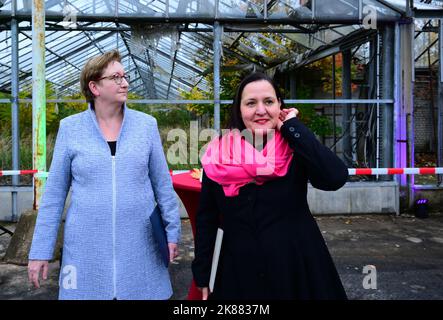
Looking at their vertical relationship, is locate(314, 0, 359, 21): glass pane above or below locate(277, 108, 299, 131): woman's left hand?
above

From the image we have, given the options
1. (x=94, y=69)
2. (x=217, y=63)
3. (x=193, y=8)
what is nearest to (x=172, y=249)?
(x=94, y=69)

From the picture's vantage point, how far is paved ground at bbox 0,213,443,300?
160 inches

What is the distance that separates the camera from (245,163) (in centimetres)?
180

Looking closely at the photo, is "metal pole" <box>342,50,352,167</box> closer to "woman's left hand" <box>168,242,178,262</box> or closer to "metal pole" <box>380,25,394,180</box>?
"metal pole" <box>380,25,394,180</box>

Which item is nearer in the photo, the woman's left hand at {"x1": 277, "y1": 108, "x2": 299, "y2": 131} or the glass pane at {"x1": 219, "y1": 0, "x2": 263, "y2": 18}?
the woman's left hand at {"x1": 277, "y1": 108, "x2": 299, "y2": 131}

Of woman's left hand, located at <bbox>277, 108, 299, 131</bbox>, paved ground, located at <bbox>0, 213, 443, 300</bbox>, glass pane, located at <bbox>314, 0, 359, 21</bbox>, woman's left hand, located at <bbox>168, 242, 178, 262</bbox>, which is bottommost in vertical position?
paved ground, located at <bbox>0, 213, 443, 300</bbox>

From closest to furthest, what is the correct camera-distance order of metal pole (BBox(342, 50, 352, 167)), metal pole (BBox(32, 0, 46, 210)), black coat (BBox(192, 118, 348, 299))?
black coat (BBox(192, 118, 348, 299))
metal pole (BBox(32, 0, 46, 210))
metal pole (BBox(342, 50, 352, 167))

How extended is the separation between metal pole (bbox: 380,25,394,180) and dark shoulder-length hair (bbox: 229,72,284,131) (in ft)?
21.5

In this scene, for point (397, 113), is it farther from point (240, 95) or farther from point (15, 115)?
point (240, 95)

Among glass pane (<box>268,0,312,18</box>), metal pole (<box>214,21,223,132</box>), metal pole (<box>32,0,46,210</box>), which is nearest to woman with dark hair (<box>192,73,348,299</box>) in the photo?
metal pole (<box>32,0,46,210</box>)

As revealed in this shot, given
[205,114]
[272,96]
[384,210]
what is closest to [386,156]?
[384,210]

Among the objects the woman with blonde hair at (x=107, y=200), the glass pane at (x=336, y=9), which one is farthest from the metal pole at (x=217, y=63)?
the woman with blonde hair at (x=107, y=200)

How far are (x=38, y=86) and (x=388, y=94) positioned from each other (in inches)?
228

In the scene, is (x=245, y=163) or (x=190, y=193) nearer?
(x=245, y=163)
